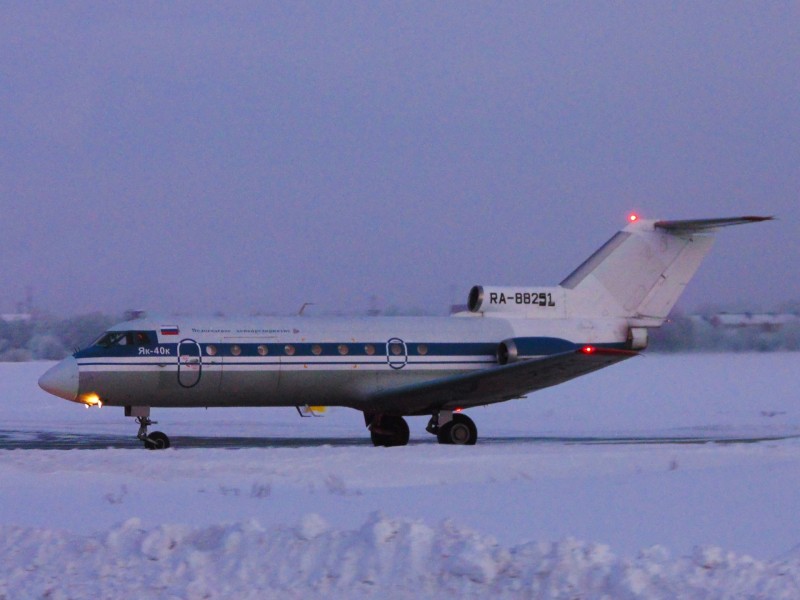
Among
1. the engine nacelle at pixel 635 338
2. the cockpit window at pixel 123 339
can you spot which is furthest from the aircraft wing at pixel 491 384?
the cockpit window at pixel 123 339

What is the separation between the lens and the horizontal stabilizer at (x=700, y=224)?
21.9 m

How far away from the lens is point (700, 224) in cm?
2325

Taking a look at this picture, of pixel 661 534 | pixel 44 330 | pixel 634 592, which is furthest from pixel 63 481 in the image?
pixel 44 330

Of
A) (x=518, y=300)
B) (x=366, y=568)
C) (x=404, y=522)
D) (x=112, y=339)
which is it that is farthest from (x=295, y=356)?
(x=366, y=568)

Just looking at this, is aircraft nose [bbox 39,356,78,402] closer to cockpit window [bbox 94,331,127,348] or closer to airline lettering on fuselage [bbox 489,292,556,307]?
cockpit window [bbox 94,331,127,348]

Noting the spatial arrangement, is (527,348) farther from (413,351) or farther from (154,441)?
(154,441)

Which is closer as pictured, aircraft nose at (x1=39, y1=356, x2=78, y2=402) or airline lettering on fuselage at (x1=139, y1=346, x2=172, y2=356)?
aircraft nose at (x1=39, y1=356, x2=78, y2=402)

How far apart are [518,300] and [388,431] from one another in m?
3.81

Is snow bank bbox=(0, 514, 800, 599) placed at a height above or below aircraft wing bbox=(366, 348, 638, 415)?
below

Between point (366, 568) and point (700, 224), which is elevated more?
point (700, 224)

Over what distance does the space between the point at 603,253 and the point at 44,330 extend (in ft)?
136

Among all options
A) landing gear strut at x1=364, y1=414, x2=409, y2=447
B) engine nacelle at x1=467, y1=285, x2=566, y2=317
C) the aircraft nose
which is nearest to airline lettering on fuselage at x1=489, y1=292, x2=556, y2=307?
engine nacelle at x1=467, y1=285, x2=566, y2=317

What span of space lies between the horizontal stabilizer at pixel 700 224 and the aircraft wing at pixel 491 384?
3501 millimetres

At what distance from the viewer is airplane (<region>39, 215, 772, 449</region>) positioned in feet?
69.0
